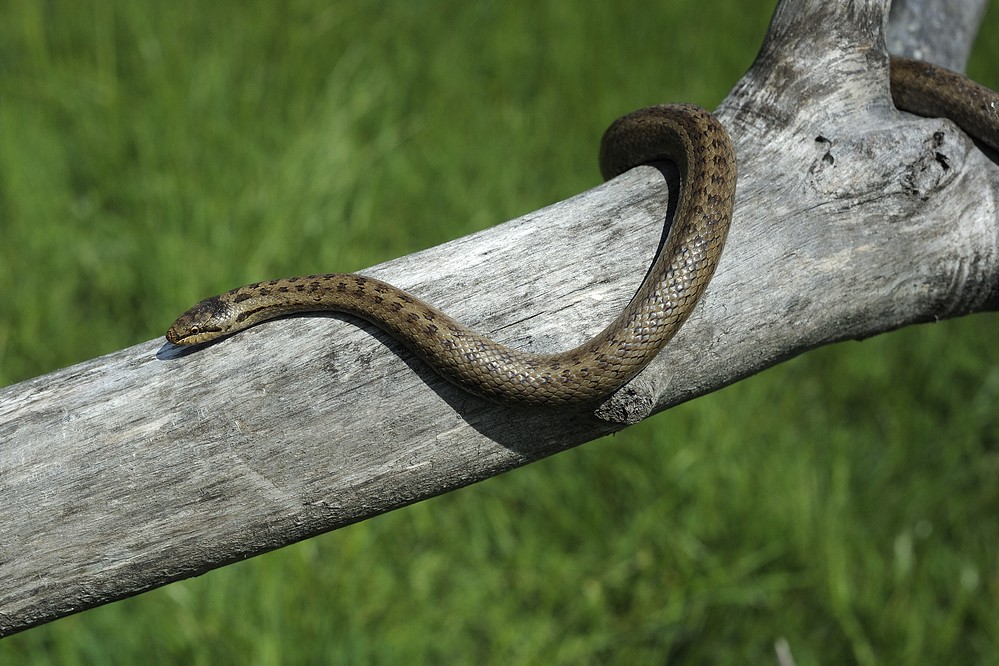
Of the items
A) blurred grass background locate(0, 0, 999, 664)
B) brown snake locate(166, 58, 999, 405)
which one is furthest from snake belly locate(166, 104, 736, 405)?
blurred grass background locate(0, 0, 999, 664)

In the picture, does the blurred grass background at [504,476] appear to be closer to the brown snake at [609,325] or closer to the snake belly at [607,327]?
the brown snake at [609,325]

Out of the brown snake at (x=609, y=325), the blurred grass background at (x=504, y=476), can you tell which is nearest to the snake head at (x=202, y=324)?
the brown snake at (x=609, y=325)

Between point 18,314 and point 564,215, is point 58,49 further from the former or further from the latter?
point 564,215

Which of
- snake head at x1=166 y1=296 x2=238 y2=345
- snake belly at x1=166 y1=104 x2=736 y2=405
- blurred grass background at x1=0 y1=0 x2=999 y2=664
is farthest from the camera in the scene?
blurred grass background at x1=0 y1=0 x2=999 y2=664

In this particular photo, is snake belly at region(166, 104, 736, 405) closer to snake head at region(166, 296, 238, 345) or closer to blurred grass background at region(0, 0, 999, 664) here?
snake head at region(166, 296, 238, 345)

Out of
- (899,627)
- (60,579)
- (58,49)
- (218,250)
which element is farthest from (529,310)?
(58,49)

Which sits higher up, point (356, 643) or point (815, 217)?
point (815, 217)

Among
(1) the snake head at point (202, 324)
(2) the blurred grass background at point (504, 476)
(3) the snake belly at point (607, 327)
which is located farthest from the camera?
(2) the blurred grass background at point (504, 476)

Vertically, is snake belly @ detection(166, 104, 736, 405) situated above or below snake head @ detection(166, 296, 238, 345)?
below
